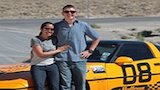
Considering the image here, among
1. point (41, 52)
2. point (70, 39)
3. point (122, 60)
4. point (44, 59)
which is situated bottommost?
point (122, 60)

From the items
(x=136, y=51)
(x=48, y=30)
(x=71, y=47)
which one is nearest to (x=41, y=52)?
(x=48, y=30)

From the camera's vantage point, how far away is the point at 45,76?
Answer: 660cm

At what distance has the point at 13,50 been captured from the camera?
18.8 m

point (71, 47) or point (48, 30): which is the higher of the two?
point (48, 30)

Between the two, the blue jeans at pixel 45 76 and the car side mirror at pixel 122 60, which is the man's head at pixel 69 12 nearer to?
the blue jeans at pixel 45 76

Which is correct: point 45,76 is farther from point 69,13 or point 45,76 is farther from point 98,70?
point 98,70

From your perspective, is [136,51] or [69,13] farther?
[136,51]

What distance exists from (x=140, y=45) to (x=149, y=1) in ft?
225

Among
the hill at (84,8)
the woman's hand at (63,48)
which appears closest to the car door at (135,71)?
the woman's hand at (63,48)

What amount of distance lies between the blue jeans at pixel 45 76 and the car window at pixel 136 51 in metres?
1.76

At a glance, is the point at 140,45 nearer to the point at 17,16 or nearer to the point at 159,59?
the point at 159,59

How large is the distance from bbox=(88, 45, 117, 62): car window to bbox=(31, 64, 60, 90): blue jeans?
132 cm

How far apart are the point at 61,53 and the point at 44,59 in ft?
0.82

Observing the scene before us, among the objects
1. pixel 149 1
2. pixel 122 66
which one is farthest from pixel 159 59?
pixel 149 1
